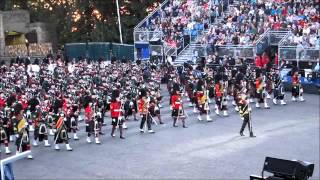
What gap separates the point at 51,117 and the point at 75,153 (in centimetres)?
232

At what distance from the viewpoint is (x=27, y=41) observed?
46531 mm

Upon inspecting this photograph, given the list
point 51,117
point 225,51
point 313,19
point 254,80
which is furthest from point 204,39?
point 51,117

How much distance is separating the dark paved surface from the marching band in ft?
2.00

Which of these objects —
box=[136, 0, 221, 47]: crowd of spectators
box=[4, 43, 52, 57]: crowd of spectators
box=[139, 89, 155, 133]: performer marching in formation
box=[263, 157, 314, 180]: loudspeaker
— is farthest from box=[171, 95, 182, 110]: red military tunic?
box=[4, 43, 52, 57]: crowd of spectators

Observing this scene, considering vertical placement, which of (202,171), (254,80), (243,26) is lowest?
(202,171)

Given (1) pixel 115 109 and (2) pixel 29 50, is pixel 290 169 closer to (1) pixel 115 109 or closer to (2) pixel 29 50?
(1) pixel 115 109

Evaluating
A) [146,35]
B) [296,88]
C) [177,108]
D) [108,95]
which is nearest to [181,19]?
[146,35]

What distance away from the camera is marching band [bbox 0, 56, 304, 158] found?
21.6 metres

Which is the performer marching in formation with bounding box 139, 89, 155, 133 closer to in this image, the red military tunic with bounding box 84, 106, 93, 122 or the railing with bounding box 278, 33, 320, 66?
the red military tunic with bounding box 84, 106, 93, 122

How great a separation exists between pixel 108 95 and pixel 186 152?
7.26m

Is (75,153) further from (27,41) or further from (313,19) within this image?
(27,41)

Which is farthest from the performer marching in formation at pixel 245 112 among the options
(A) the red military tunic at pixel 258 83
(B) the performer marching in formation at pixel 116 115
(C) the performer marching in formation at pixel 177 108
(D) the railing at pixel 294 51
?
(D) the railing at pixel 294 51

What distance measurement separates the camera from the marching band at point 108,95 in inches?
851

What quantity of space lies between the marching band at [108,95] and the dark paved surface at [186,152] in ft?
2.00
